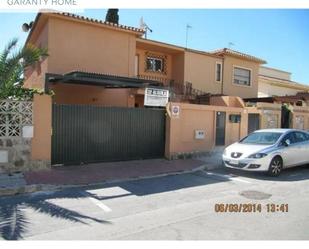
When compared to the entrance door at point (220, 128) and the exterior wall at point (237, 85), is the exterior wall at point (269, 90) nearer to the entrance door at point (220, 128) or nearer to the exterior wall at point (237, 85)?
the exterior wall at point (237, 85)

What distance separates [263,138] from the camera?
11.5 m

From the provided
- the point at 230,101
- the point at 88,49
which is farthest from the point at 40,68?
the point at 230,101

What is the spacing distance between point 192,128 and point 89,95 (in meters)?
5.20

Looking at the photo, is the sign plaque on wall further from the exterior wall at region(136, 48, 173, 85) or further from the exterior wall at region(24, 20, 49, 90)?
the exterior wall at region(136, 48, 173, 85)

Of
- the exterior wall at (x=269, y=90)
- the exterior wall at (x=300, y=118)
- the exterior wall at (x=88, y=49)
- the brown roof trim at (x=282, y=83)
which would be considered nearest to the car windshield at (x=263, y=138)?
the exterior wall at (x=88, y=49)

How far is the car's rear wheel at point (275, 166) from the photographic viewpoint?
1024 centimetres

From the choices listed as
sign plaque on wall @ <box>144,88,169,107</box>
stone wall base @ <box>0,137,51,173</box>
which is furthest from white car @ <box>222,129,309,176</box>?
stone wall base @ <box>0,137,51,173</box>

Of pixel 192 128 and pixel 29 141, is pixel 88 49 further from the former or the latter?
pixel 29 141

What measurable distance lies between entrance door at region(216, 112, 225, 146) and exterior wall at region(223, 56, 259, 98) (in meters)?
8.47

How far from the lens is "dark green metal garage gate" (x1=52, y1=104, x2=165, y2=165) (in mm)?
10531

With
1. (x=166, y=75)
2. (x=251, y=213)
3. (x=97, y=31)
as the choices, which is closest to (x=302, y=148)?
(x=251, y=213)

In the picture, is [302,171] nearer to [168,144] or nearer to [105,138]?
[168,144]

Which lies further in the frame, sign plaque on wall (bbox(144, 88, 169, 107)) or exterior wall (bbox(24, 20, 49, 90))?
exterior wall (bbox(24, 20, 49, 90))
